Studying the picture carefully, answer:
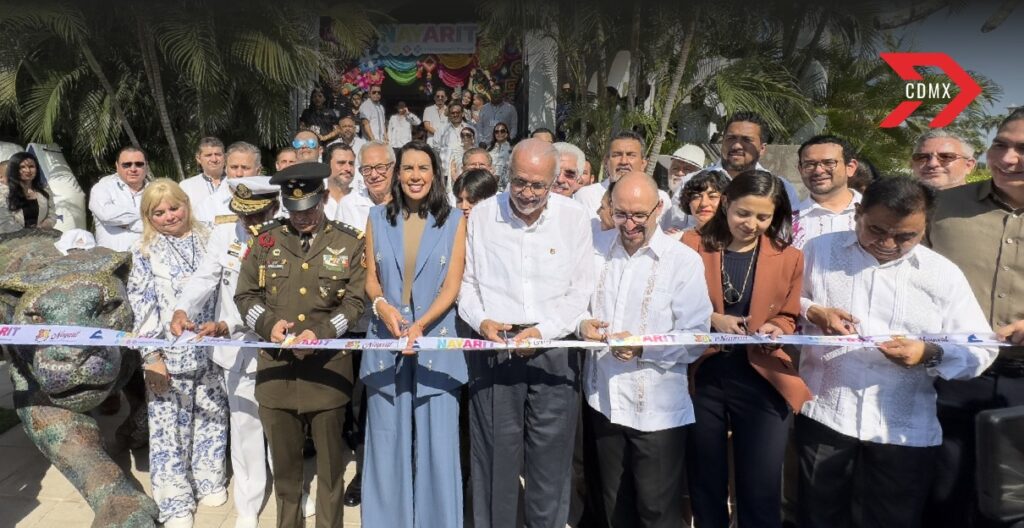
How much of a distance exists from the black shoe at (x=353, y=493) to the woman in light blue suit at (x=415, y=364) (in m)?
0.76

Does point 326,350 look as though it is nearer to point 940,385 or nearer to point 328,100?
point 940,385

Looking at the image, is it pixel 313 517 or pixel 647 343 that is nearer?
pixel 647 343

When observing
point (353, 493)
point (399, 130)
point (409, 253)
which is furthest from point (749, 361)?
point (399, 130)

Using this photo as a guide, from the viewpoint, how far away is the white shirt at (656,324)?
2764 millimetres

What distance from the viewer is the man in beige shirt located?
9.19 feet

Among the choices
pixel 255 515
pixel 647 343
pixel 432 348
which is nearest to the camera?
pixel 647 343

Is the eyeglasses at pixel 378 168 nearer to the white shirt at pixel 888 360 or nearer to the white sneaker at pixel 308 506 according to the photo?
the white sneaker at pixel 308 506

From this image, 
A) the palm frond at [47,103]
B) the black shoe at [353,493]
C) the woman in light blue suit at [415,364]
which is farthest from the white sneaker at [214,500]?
the palm frond at [47,103]

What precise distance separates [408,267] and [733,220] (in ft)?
4.93

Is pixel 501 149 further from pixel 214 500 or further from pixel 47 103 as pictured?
pixel 214 500

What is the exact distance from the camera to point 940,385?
2943 mm

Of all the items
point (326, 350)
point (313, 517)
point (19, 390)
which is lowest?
point (313, 517)

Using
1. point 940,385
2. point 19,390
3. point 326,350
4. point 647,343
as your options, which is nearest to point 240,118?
point 19,390

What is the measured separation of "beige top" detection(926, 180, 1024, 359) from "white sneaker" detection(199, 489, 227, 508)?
13.4ft
